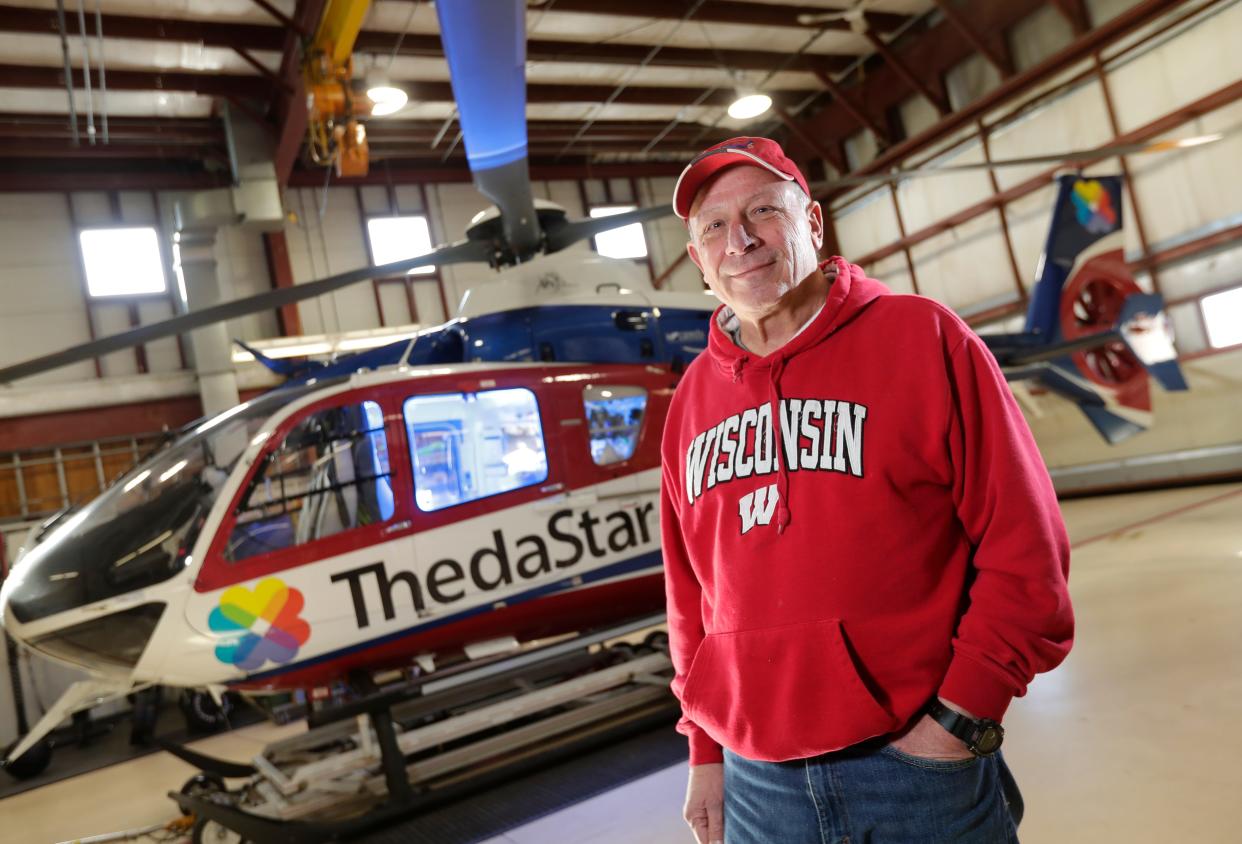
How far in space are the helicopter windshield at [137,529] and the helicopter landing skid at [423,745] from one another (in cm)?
106

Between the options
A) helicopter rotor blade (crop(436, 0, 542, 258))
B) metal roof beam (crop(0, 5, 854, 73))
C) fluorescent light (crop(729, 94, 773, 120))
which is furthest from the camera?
fluorescent light (crop(729, 94, 773, 120))

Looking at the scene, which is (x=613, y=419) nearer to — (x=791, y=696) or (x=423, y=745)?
(x=423, y=745)

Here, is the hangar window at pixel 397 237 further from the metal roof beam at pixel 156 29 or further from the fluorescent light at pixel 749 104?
the fluorescent light at pixel 749 104

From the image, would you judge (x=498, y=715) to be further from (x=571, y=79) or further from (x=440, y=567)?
(x=571, y=79)

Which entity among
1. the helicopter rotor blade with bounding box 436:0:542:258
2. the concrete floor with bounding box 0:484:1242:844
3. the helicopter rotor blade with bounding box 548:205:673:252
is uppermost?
the helicopter rotor blade with bounding box 436:0:542:258

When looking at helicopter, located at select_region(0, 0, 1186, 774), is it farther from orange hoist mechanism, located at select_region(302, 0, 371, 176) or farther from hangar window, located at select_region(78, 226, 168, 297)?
hangar window, located at select_region(78, 226, 168, 297)

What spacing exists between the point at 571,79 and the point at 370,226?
395 cm

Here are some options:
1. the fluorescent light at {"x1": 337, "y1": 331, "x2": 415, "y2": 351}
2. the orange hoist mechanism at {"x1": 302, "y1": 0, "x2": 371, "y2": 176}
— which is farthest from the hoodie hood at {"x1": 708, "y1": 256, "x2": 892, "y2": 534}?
the fluorescent light at {"x1": 337, "y1": 331, "x2": 415, "y2": 351}

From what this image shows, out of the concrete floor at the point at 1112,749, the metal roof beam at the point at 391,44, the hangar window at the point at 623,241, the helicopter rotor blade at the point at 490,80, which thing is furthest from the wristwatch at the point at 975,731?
the hangar window at the point at 623,241

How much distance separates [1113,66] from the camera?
11.0 meters

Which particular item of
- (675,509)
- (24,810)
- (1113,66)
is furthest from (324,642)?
(1113,66)

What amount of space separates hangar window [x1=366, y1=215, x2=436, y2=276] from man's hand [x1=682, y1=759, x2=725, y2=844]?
12812mm

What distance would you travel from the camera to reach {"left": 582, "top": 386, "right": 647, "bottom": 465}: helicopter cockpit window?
508 centimetres

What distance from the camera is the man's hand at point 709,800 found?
5.16 feet
